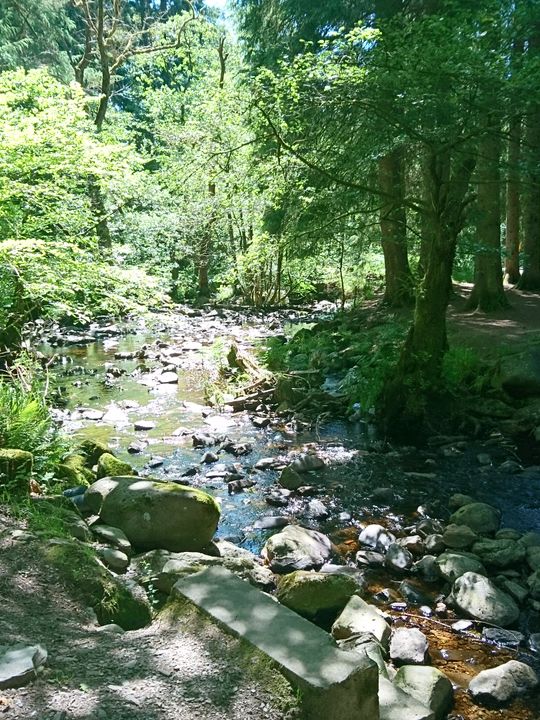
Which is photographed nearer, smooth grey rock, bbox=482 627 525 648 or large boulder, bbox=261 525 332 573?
smooth grey rock, bbox=482 627 525 648

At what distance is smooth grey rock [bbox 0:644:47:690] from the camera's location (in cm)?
247

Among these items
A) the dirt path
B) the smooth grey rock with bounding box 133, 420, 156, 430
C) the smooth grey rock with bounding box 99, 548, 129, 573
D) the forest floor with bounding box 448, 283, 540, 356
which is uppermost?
the forest floor with bounding box 448, 283, 540, 356

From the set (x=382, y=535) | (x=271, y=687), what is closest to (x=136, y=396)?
(x=382, y=535)

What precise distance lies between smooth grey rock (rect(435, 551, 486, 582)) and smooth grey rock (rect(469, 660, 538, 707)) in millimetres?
1123

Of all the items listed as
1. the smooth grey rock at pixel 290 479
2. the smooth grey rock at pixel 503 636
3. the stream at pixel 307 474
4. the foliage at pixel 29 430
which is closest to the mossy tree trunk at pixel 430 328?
the stream at pixel 307 474

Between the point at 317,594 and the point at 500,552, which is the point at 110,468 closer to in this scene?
the point at 317,594

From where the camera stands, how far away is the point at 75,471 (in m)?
6.16

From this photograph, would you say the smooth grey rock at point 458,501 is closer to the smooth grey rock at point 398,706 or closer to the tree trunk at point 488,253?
the smooth grey rock at point 398,706

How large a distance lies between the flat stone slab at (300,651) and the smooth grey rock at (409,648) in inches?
47.4

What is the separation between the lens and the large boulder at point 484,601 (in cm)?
446

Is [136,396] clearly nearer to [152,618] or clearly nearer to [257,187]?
[257,187]

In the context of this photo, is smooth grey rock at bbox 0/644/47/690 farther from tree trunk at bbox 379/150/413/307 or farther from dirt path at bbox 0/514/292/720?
tree trunk at bbox 379/150/413/307

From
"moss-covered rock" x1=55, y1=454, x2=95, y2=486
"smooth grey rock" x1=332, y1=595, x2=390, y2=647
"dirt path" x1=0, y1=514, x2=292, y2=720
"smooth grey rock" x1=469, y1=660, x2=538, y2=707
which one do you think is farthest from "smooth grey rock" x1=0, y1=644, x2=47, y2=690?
"moss-covered rock" x1=55, y1=454, x2=95, y2=486

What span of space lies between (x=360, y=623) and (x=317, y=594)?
402mm
